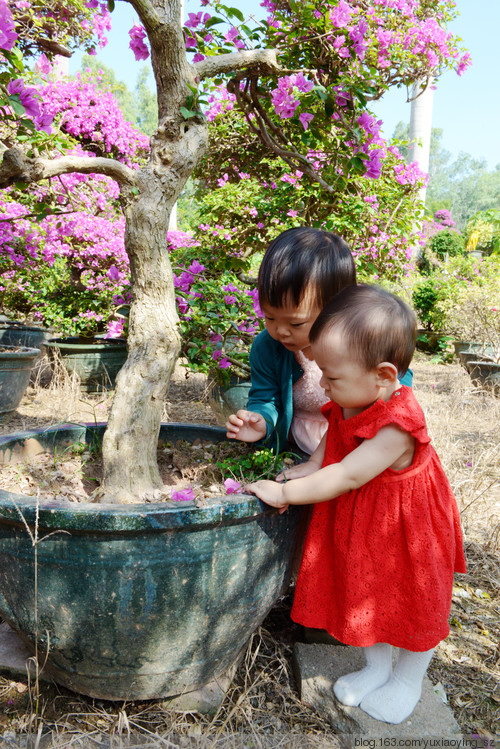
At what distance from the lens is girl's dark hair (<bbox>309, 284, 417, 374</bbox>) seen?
1.18 meters

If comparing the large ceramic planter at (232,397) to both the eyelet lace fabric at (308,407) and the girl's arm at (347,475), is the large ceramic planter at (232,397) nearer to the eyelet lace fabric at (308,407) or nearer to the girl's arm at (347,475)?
the eyelet lace fabric at (308,407)

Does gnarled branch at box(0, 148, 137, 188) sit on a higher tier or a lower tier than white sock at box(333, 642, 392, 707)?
higher

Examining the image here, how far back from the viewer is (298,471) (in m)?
1.36

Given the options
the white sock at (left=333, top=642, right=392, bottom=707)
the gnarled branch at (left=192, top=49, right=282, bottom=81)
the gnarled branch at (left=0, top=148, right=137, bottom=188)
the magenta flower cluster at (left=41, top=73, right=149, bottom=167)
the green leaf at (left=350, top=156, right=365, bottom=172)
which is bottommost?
the white sock at (left=333, top=642, right=392, bottom=707)

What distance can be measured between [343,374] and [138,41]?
130 centimetres

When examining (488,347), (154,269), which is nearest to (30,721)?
(154,269)

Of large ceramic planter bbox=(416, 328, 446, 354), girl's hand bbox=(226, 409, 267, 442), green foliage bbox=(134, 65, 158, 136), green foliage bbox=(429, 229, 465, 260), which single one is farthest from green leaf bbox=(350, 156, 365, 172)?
green foliage bbox=(134, 65, 158, 136)

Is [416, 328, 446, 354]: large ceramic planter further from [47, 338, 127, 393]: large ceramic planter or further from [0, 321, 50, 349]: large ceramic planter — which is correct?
[0, 321, 50, 349]: large ceramic planter

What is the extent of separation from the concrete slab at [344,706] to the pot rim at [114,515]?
567mm

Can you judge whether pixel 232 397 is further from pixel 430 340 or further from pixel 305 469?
pixel 430 340

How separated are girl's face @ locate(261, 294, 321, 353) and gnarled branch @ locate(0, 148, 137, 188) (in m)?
0.54

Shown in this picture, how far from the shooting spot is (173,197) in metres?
1.48

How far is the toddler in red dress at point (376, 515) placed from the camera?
119 cm

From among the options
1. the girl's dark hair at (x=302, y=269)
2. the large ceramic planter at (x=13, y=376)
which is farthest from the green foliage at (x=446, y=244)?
the girl's dark hair at (x=302, y=269)
